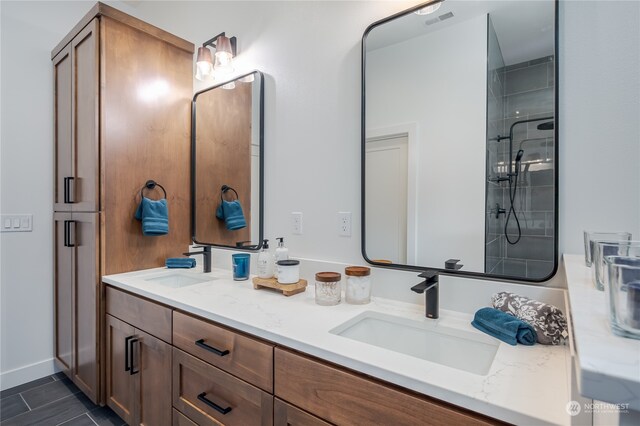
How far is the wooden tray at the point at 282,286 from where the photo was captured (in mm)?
1449

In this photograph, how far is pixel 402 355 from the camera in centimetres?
85

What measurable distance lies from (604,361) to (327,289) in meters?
0.98

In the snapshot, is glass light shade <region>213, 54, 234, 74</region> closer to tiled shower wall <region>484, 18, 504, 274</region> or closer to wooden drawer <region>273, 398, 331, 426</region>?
tiled shower wall <region>484, 18, 504, 274</region>

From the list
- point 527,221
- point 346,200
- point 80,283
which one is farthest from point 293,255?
point 80,283

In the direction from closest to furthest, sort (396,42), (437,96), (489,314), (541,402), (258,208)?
1. (541,402)
2. (489,314)
3. (437,96)
4. (396,42)
5. (258,208)

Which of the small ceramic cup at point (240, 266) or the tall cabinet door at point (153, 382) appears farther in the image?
the small ceramic cup at point (240, 266)

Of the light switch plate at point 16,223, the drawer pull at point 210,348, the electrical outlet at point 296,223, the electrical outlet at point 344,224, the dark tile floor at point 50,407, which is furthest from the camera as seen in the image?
the light switch plate at point 16,223

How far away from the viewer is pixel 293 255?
5.74 ft

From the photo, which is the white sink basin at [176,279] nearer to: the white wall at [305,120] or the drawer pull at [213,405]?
the white wall at [305,120]

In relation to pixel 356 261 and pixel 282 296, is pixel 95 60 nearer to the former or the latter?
pixel 282 296

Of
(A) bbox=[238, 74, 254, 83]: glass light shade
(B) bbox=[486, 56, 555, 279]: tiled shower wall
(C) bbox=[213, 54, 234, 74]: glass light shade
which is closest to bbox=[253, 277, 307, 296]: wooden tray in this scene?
(B) bbox=[486, 56, 555, 279]: tiled shower wall

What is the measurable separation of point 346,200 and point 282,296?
529 millimetres

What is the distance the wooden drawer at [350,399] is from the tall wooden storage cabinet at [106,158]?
4.78 ft

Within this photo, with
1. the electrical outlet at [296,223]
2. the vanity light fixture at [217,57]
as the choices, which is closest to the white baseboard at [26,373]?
the electrical outlet at [296,223]
